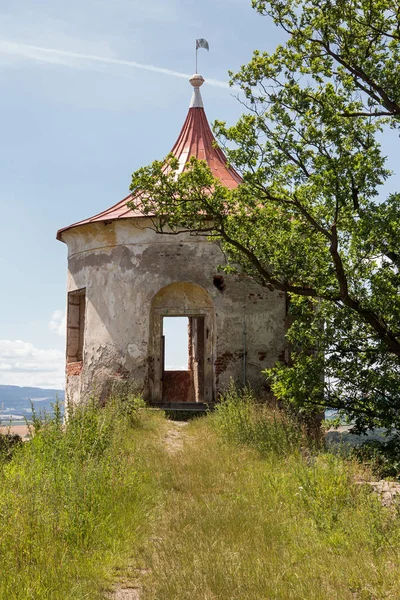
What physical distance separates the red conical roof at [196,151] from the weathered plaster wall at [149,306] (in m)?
0.52

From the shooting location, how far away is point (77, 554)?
461 centimetres

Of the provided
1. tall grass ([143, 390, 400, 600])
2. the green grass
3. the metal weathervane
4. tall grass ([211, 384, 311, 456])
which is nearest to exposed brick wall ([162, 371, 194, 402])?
tall grass ([211, 384, 311, 456])

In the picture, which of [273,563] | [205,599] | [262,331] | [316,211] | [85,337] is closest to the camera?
[205,599]

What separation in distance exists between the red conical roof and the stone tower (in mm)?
90

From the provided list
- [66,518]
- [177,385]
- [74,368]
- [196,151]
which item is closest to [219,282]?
[196,151]

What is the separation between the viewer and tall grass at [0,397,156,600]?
13.6 ft

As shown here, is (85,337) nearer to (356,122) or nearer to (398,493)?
(356,122)

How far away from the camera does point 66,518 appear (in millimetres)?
5008

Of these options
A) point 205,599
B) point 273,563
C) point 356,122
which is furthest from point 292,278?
point 205,599

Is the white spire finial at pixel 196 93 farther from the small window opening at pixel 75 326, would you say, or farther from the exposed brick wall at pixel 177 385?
the exposed brick wall at pixel 177 385

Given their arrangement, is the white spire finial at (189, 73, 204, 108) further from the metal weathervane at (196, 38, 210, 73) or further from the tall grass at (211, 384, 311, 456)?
the tall grass at (211, 384, 311, 456)

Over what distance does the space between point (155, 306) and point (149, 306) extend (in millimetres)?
330

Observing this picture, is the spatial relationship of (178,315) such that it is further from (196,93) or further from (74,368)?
(196,93)

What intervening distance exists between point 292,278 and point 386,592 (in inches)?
231
